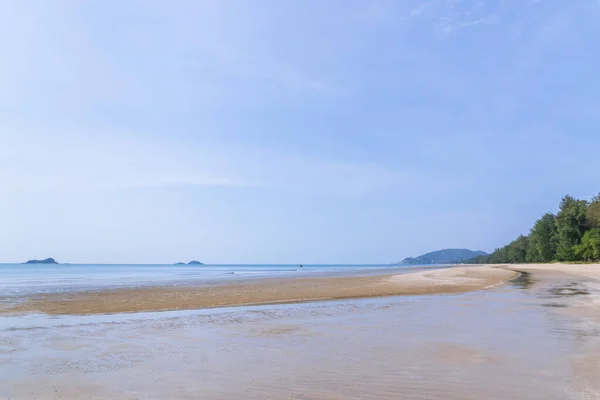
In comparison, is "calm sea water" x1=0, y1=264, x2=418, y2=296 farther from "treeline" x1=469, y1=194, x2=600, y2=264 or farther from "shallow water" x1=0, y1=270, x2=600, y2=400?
"treeline" x1=469, y1=194, x2=600, y2=264

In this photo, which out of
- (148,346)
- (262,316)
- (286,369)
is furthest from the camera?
(262,316)

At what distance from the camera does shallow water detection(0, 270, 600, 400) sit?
662cm

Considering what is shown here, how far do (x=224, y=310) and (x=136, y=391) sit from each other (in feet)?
37.3

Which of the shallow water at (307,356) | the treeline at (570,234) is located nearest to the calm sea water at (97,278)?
the shallow water at (307,356)

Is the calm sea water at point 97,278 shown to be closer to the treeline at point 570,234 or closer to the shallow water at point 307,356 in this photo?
the shallow water at point 307,356

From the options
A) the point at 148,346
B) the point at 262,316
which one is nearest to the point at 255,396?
the point at 148,346

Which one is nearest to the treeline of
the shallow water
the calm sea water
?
the calm sea water

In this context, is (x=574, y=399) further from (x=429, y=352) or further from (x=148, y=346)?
(x=148, y=346)

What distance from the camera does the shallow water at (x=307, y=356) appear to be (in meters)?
6.62

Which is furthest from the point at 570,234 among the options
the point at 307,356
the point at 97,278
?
the point at 307,356

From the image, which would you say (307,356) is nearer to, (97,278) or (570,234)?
(97,278)

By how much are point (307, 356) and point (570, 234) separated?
10083 cm

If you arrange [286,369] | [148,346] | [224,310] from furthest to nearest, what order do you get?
[224,310] < [148,346] < [286,369]

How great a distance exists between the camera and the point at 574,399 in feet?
19.0
